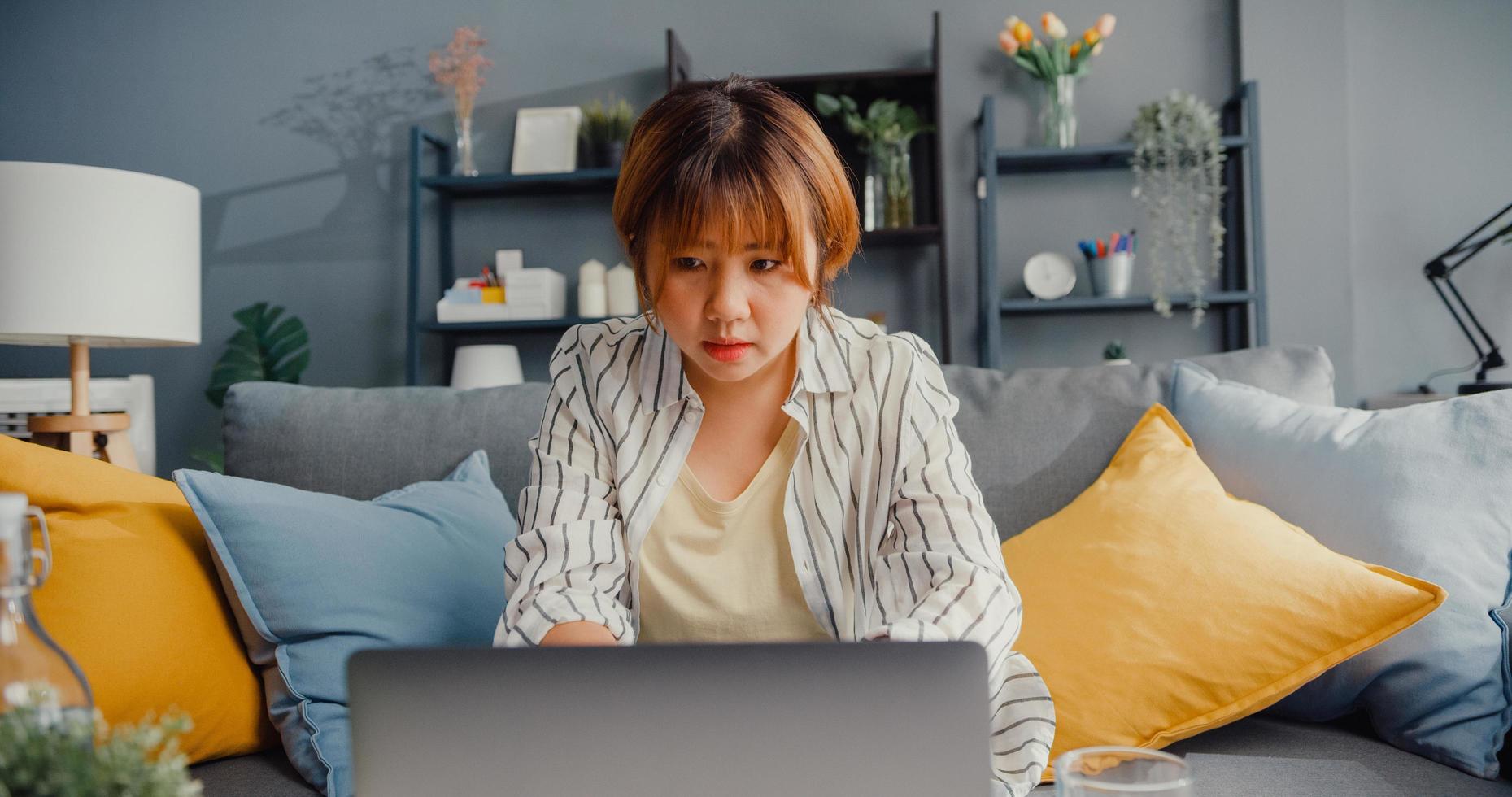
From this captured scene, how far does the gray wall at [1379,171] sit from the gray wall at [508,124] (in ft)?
0.03

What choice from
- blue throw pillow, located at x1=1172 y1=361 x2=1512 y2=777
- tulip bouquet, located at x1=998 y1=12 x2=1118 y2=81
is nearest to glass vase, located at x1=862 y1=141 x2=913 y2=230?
tulip bouquet, located at x1=998 y1=12 x2=1118 y2=81

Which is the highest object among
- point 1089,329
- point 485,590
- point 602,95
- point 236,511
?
point 602,95

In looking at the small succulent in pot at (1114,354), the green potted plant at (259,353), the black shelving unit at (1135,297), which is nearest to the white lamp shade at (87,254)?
the green potted plant at (259,353)

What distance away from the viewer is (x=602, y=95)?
3.38 meters

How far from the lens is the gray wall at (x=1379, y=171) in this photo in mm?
3090

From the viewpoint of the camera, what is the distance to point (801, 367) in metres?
1.11

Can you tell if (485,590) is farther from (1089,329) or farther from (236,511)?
(1089,329)

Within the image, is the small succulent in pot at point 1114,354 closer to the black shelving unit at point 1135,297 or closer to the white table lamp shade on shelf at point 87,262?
the black shelving unit at point 1135,297

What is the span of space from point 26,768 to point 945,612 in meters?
0.65

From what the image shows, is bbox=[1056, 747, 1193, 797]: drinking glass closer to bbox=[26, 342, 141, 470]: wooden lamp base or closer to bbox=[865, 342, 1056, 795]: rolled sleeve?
bbox=[865, 342, 1056, 795]: rolled sleeve

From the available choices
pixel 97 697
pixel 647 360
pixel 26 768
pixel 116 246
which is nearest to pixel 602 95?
pixel 116 246

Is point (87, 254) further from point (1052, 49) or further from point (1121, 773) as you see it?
point (1052, 49)

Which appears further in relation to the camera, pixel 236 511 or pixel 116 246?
pixel 116 246

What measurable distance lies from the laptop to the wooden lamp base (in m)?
1.87
